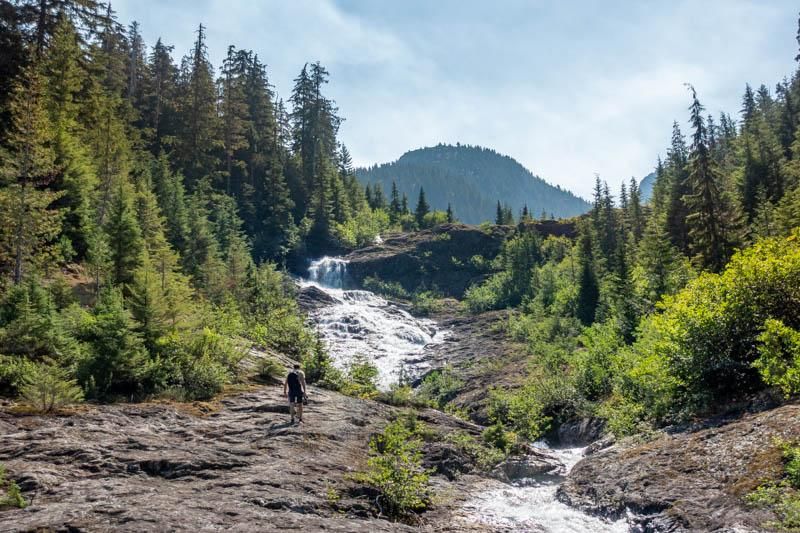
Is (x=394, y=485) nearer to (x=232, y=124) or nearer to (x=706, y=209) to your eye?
(x=706, y=209)

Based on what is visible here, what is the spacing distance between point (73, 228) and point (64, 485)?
68.4 feet

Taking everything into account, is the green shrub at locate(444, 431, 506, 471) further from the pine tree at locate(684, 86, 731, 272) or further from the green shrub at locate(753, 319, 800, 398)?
the pine tree at locate(684, 86, 731, 272)

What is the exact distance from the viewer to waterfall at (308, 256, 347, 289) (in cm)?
5247

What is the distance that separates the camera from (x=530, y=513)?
11.2 metres

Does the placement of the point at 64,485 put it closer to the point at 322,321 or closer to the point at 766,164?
the point at 322,321

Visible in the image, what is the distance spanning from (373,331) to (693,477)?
31384mm

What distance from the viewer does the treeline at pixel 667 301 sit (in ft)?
42.9

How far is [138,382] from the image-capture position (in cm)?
1497

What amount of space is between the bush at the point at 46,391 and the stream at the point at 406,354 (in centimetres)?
968

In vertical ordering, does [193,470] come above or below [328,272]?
below

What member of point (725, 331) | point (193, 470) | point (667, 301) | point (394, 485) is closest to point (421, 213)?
point (667, 301)

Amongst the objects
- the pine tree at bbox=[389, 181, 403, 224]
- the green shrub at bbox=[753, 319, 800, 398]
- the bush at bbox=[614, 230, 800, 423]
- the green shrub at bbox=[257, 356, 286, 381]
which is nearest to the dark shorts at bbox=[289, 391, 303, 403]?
the green shrub at bbox=[257, 356, 286, 381]

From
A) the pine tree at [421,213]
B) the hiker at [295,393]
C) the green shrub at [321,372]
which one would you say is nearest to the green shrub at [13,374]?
the hiker at [295,393]

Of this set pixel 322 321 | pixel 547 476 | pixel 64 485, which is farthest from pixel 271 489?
pixel 322 321
